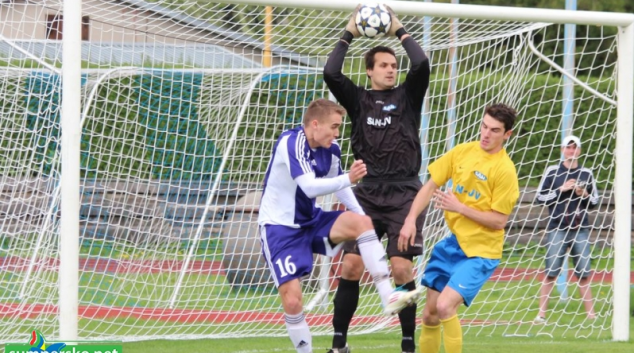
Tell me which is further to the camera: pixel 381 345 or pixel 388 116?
pixel 381 345

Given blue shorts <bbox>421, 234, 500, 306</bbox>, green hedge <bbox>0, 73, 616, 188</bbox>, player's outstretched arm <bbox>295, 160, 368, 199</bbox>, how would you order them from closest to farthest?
player's outstretched arm <bbox>295, 160, 368, 199</bbox> < blue shorts <bbox>421, 234, 500, 306</bbox> < green hedge <bbox>0, 73, 616, 188</bbox>

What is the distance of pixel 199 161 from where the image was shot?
33.5 ft

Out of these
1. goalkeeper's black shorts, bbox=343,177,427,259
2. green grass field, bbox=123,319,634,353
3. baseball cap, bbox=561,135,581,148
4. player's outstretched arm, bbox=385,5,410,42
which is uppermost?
player's outstretched arm, bbox=385,5,410,42

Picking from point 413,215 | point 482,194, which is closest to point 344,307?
point 413,215

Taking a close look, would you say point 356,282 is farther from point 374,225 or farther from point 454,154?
point 454,154

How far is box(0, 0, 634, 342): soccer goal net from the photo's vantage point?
793cm

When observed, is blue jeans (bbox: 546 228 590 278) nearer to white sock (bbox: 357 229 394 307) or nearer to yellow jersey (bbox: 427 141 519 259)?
yellow jersey (bbox: 427 141 519 259)

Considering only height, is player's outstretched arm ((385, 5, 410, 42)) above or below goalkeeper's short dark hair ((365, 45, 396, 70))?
above

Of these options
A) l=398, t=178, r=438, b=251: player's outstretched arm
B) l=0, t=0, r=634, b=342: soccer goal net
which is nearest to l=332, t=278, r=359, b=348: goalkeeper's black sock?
l=398, t=178, r=438, b=251: player's outstretched arm

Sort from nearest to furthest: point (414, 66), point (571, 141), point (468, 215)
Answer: point (468, 215) → point (414, 66) → point (571, 141)

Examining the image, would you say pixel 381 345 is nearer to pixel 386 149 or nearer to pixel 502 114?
pixel 386 149

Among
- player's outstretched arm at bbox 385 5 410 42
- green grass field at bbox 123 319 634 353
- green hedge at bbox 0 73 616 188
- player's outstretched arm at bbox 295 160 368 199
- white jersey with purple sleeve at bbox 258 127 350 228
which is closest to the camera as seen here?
player's outstretched arm at bbox 295 160 368 199

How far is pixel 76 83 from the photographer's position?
6316mm

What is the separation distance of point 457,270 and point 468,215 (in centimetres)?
37
